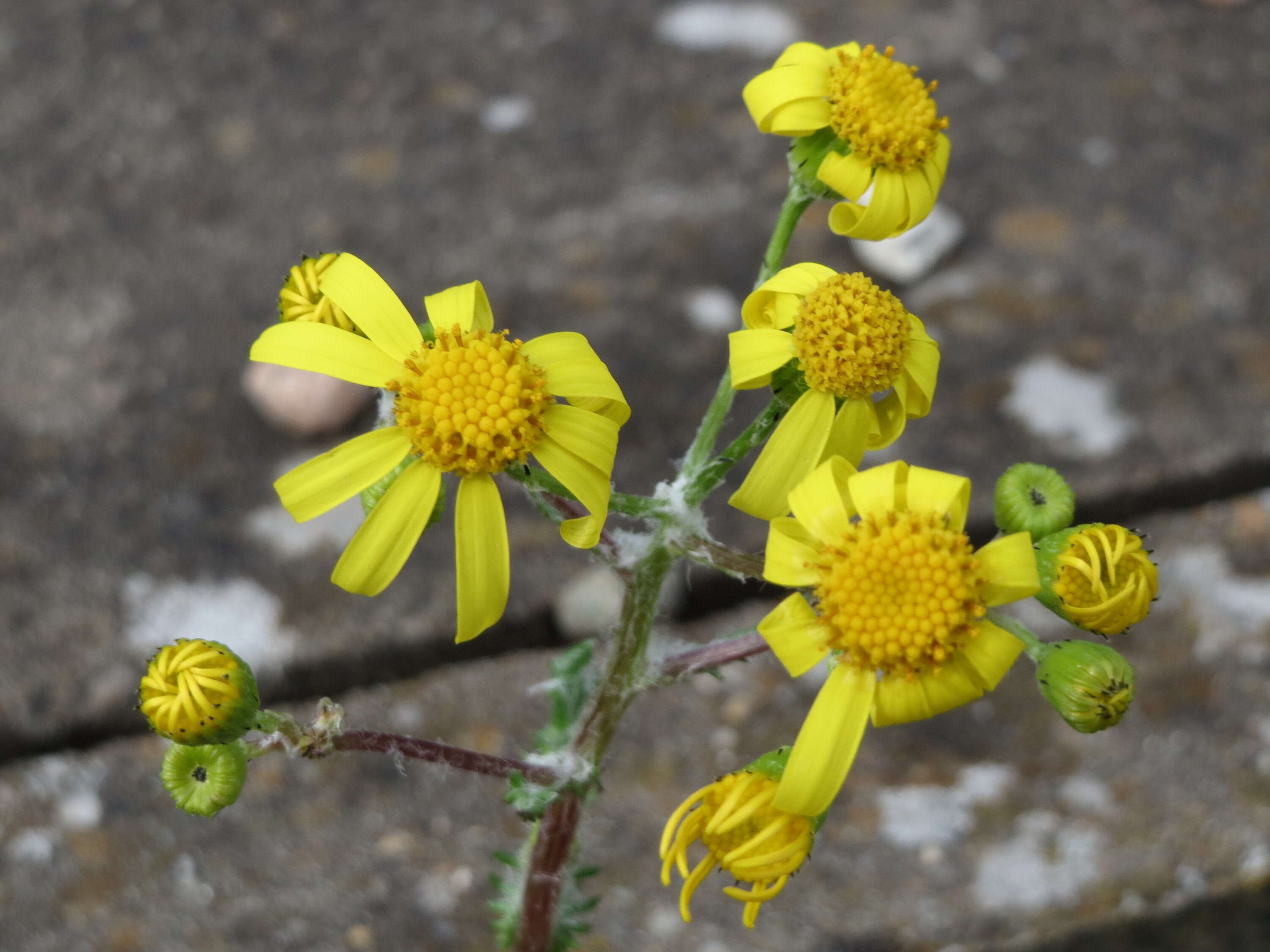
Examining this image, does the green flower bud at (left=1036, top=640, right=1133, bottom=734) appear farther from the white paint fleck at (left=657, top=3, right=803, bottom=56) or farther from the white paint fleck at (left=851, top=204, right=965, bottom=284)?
the white paint fleck at (left=657, top=3, right=803, bottom=56)

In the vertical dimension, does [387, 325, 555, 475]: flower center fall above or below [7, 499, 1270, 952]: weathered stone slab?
above

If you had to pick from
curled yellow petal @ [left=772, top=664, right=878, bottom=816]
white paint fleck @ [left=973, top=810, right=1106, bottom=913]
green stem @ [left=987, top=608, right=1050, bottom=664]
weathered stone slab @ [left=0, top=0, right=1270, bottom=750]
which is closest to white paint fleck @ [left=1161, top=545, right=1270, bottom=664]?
weathered stone slab @ [left=0, top=0, right=1270, bottom=750]

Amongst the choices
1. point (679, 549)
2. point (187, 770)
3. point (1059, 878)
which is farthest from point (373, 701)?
point (1059, 878)

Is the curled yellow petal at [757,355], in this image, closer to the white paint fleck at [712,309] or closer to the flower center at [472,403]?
the flower center at [472,403]

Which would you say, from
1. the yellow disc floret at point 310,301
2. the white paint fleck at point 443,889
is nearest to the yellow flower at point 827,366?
the yellow disc floret at point 310,301

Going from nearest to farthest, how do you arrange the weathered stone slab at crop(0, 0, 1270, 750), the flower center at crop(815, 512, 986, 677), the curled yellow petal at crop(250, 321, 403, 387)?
1. the flower center at crop(815, 512, 986, 677)
2. the curled yellow petal at crop(250, 321, 403, 387)
3. the weathered stone slab at crop(0, 0, 1270, 750)

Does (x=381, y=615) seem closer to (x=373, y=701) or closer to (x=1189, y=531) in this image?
(x=373, y=701)
